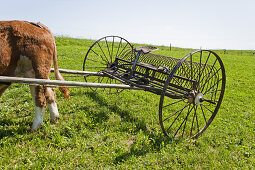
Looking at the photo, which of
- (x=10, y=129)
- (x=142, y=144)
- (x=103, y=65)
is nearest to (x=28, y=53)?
(x=10, y=129)

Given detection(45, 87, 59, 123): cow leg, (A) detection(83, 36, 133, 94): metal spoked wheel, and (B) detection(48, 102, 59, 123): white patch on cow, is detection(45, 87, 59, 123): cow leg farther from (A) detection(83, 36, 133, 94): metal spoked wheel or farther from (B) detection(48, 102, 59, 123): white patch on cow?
(A) detection(83, 36, 133, 94): metal spoked wheel

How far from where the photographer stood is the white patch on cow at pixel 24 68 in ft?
10.9

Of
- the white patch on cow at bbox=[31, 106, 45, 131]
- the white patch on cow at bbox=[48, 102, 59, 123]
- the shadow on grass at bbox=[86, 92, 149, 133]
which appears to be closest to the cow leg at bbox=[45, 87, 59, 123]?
the white patch on cow at bbox=[48, 102, 59, 123]

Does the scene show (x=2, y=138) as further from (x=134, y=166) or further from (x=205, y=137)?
(x=205, y=137)

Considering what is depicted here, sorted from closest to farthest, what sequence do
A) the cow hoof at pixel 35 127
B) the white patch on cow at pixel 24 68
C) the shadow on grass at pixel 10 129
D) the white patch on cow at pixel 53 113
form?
the white patch on cow at pixel 24 68 → the shadow on grass at pixel 10 129 → the cow hoof at pixel 35 127 → the white patch on cow at pixel 53 113

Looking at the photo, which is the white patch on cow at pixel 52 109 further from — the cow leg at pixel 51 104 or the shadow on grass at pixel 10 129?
the shadow on grass at pixel 10 129

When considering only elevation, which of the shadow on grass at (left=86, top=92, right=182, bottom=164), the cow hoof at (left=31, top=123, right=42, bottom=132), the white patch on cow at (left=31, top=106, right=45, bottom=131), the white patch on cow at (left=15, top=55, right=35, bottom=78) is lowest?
the shadow on grass at (left=86, top=92, right=182, bottom=164)

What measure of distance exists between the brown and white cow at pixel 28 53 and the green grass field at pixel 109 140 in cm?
49

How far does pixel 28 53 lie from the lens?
10.8ft

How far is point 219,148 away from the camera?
3852 mm

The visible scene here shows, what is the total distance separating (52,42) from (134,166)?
277cm

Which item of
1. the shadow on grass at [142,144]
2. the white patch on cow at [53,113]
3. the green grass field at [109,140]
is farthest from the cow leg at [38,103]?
the shadow on grass at [142,144]

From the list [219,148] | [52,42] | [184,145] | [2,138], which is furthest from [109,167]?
[52,42]

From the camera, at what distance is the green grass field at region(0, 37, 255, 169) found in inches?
124
